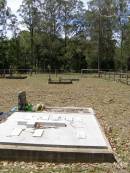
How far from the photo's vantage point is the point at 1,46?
57125 mm

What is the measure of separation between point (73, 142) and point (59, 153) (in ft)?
1.97

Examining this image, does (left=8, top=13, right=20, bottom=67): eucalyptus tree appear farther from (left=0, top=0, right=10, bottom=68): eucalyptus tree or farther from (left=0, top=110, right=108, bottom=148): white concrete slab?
(left=0, top=110, right=108, bottom=148): white concrete slab

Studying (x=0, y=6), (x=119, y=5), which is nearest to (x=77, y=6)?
(x=119, y=5)

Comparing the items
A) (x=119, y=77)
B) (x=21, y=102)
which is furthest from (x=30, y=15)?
(x=21, y=102)

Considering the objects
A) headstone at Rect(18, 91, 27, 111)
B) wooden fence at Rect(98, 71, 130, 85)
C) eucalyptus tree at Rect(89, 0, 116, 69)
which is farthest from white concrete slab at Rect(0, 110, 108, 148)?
eucalyptus tree at Rect(89, 0, 116, 69)

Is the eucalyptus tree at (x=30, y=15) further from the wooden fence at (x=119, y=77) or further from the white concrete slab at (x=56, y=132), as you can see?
the white concrete slab at (x=56, y=132)

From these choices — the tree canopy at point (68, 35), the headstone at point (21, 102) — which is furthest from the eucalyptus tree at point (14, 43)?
the headstone at point (21, 102)

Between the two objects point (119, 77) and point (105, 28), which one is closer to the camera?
point (119, 77)

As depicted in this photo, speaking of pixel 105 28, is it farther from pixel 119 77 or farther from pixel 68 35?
pixel 119 77

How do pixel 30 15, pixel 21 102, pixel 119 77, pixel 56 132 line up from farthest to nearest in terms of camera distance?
pixel 30 15 → pixel 119 77 → pixel 21 102 → pixel 56 132

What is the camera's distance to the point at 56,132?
748cm

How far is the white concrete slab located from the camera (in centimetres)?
663

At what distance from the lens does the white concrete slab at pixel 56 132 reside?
21.7 feet

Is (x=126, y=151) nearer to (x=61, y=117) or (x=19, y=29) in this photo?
(x=61, y=117)
